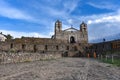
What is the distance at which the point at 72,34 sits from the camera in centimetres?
6950

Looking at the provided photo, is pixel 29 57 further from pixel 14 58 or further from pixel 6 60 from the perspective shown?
pixel 6 60

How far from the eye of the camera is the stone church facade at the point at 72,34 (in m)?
68.8

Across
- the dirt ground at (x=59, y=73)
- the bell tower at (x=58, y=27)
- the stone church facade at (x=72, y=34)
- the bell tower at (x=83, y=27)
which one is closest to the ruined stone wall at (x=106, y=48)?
the stone church facade at (x=72, y=34)

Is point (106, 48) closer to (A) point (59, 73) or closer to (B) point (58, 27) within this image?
(B) point (58, 27)

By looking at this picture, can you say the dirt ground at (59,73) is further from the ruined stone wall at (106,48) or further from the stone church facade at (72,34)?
the stone church facade at (72,34)

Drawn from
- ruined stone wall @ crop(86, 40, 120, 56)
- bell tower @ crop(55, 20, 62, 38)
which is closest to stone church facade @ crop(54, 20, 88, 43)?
bell tower @ crop(55, 20, 62, 38)

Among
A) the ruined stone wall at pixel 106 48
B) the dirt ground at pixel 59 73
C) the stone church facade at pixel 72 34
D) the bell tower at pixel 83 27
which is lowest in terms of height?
the dirt ground at pixel 59 73

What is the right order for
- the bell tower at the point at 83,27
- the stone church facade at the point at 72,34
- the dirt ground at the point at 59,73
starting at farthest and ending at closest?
1. the bell tower at the point at 83,27
2. the stone church facade at the point at 72,34
3. the dirt ground at the point at 59,73

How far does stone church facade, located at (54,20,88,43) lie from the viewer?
68812 mm

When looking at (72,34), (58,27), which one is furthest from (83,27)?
(58,27)

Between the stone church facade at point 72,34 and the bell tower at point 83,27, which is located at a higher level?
the bell tower at point 83,27

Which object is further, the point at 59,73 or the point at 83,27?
the point at 83,27

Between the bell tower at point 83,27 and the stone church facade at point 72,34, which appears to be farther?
the bell tower at point 83,27

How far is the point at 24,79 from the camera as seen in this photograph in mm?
8648
